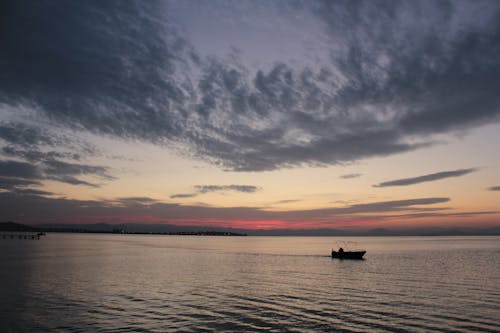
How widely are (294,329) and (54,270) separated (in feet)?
198

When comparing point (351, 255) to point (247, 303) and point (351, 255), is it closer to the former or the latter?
point (351, 255)

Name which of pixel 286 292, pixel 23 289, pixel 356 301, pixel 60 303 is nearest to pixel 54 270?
pixel 23 289

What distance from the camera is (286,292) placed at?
48.7 m

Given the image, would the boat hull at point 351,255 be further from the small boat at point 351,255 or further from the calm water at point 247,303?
the calm water at point 247,303

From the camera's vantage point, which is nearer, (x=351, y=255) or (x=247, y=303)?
(x=247, y=303)

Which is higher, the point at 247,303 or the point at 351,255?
the point at 247,303

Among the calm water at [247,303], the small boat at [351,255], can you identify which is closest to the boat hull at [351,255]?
the small boat at [351,255]

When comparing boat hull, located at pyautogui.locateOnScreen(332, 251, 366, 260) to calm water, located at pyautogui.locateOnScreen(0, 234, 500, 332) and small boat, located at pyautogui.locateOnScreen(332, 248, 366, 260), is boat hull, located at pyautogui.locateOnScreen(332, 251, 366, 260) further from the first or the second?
calm water, located at pyautogui.locateOnScreen(0, 234, 500, 332)

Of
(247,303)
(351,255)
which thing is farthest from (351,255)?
(247,303)

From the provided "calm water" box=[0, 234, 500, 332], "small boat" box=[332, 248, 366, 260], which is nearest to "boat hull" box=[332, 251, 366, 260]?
"small boat" box=[332, 248, 366, 260]

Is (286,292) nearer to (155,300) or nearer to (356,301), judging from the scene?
(356,301)

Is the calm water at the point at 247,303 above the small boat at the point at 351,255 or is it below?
above

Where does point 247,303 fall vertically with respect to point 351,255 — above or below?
above

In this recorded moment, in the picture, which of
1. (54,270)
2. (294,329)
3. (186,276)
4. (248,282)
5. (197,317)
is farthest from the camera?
(54,270)
